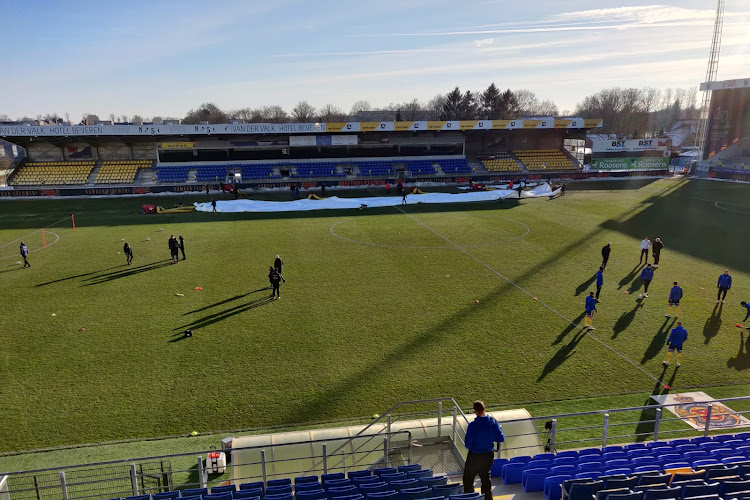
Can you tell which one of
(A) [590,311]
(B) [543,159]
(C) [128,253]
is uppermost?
(B) [543,159]

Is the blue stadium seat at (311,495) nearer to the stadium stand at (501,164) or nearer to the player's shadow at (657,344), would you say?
the player's shadow at (657,344)

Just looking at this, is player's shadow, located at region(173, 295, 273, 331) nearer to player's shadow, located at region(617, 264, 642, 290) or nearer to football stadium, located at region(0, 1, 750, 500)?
football stadium, located at region(0, 1, 750, 500)

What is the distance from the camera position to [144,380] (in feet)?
40.5

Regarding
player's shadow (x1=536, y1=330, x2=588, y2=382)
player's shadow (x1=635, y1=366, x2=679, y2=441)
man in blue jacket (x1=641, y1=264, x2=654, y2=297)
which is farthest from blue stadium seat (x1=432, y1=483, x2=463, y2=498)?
man in blue jacket (x1=641, y1=264, x2=654, y2=297)

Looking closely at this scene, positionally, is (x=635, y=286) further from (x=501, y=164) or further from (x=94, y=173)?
(x=94, y=173)

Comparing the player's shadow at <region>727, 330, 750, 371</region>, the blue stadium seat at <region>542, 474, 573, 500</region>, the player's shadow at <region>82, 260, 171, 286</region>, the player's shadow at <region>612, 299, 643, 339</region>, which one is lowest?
the player's shadow at <region>727, 330, 750, 371</region>

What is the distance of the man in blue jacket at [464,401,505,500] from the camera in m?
6.64

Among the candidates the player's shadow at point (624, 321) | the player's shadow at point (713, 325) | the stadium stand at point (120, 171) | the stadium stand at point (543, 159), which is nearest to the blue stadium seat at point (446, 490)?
the player's shadow at point (624, 321)

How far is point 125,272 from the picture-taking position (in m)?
21.5

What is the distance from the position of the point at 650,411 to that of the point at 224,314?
43.4ft

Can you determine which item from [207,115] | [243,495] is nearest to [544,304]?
[243,495]

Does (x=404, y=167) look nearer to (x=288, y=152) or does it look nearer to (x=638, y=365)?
(x=288, y=152)

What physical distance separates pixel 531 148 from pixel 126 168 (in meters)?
49.9

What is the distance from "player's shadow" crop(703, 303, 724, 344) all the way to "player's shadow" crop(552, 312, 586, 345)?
355cm
